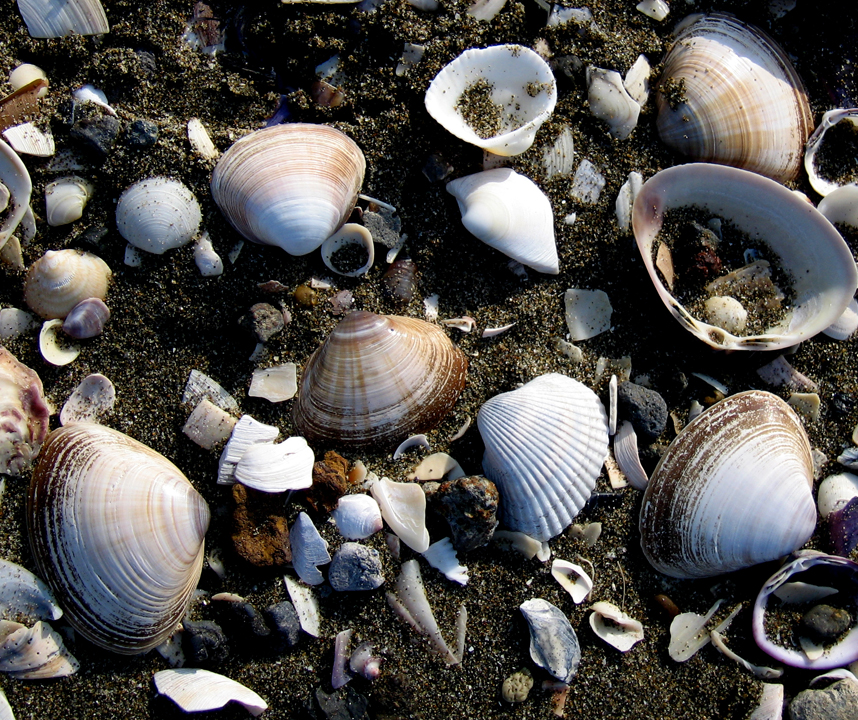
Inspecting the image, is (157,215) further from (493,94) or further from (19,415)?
(493,94)

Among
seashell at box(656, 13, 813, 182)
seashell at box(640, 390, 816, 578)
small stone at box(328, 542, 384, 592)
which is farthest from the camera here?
seashell at box(656, 13, 813, 182)

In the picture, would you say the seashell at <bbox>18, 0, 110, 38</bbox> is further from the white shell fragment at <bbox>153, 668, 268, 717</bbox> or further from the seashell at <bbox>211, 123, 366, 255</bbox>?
the white shell fragment at <bbox>153, 668, 268, 717</bbox>

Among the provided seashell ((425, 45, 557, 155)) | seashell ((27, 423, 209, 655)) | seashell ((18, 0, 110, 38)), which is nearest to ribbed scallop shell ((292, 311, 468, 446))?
seashell ((27, 423, 209, 655))

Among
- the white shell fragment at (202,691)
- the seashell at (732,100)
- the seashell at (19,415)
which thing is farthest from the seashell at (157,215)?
the seashell at (732,100)

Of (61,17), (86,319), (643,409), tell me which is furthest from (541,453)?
(61,17)

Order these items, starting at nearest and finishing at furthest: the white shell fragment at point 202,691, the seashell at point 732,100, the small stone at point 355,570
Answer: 1. the white shell fragment at point 202,691
2. the small stone at point 355,570
3. the seashell at point 732,100

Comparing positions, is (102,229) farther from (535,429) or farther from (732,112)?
(732,112)

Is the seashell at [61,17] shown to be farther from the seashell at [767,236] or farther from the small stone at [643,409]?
the small stone at [643,409]
